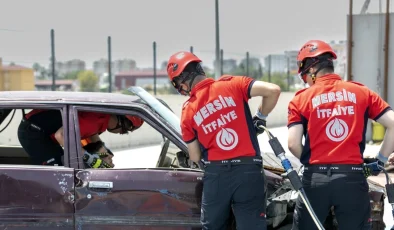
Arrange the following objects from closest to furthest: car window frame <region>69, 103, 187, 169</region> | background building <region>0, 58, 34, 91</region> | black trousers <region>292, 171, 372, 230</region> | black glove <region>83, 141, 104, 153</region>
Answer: black trousers <region>292, 171, 372, 230</region> → car window frame <region>69, 103, 187, 169</region> → black glove <region>83, 141, 104, 153</region> → background building <region>0, 58, 34, 91</region>

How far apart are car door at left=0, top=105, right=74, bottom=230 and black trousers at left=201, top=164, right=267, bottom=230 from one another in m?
1.00

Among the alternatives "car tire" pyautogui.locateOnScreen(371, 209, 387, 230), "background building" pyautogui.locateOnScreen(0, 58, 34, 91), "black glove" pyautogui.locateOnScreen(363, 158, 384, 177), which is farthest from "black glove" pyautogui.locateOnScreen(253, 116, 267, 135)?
"background building" pyautogui.locateOnScreen(0, 58, 34, 91)

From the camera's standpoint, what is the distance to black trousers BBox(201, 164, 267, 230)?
3828mm

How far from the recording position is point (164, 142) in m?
4.84

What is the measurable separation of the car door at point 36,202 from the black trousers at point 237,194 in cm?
100

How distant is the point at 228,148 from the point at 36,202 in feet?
4.69

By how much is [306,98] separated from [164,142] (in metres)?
1.46

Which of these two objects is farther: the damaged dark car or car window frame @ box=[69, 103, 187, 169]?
car window frame @ box=[69, 103, 187, 169]

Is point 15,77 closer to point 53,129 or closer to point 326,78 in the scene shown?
point 53,129

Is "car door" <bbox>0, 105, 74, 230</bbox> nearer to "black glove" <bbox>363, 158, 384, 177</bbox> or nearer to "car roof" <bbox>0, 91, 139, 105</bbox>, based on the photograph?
"car roof" <bbox>0, 91, 139, 105</bbox>

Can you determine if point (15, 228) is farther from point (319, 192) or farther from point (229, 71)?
point (229, 71)

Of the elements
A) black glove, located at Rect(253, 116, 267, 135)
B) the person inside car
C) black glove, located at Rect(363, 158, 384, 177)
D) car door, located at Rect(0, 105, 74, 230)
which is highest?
black glove, located at Rect(253, 116, 267, 135)

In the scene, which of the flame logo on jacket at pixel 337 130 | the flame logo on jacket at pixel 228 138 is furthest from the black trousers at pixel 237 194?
the flame logo on jacket at pixel 337 130

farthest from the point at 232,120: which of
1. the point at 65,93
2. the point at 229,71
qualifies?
the point at 229,71
